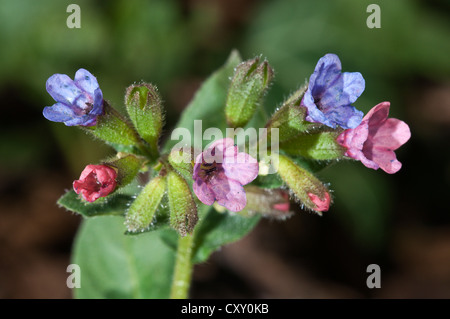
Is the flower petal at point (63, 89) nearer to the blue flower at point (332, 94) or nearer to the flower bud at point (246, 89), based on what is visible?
the flower bud at point (246, 89)

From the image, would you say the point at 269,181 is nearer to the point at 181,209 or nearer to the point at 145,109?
the point at 181,209

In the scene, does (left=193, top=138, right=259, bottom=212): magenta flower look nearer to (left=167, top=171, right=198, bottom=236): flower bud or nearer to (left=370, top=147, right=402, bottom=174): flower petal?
(left=167, top=171, right=198, bottom=236): flower bud

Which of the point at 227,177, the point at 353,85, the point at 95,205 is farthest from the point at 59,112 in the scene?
the point at 353,85

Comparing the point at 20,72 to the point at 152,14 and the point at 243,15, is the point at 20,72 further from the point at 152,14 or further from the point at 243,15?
the point at 243,15

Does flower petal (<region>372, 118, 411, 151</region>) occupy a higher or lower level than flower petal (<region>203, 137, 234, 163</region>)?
higher

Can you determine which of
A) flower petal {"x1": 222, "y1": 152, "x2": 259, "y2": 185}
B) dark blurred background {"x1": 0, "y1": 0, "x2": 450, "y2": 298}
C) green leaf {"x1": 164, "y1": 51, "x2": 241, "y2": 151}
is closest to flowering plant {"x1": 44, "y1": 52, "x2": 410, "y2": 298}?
flower petal {"x1": 222, "y1": 152, "x2": 259, "y2": 185}

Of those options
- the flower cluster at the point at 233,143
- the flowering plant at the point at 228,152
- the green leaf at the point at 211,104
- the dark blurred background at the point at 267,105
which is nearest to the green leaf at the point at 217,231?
the flowering plant at the point at 228,152
